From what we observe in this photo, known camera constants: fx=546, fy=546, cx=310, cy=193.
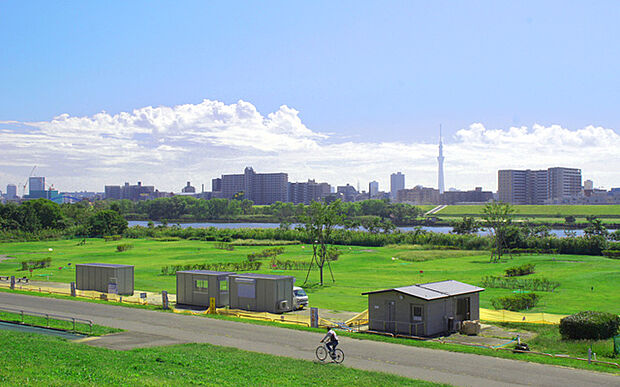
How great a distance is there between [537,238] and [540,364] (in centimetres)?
7090

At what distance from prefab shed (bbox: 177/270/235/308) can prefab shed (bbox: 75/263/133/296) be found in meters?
6.45

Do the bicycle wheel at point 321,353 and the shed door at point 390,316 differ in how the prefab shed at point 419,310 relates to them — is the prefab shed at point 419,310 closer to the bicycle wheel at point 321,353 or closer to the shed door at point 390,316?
the shed door at point 390,316

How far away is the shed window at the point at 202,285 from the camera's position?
34.9 m

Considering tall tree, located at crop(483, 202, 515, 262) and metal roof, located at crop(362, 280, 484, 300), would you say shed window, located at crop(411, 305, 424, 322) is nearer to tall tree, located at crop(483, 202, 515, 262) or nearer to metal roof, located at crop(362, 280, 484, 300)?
metal roof, located at crop(362, 280, 484, 300)

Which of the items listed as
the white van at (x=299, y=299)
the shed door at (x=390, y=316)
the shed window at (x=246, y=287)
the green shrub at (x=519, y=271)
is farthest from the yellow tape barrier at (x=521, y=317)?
the green shrub at (x=519, y=271)

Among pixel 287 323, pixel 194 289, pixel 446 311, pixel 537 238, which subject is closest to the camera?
pixel 446 311

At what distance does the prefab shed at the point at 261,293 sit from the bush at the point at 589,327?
15.4 meters

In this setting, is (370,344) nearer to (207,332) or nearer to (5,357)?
(207,332)

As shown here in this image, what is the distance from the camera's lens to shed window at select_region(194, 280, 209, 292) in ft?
115

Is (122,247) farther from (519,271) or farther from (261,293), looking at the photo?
(519,271)

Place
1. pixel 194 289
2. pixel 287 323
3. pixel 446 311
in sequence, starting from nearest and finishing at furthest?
pixel 446 311 < pixel 287 323 < pixel 194 289

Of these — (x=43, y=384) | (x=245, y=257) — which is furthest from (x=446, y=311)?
(x=245, y=257)

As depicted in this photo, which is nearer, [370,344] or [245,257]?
[370,344]

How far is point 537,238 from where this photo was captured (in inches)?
3351
